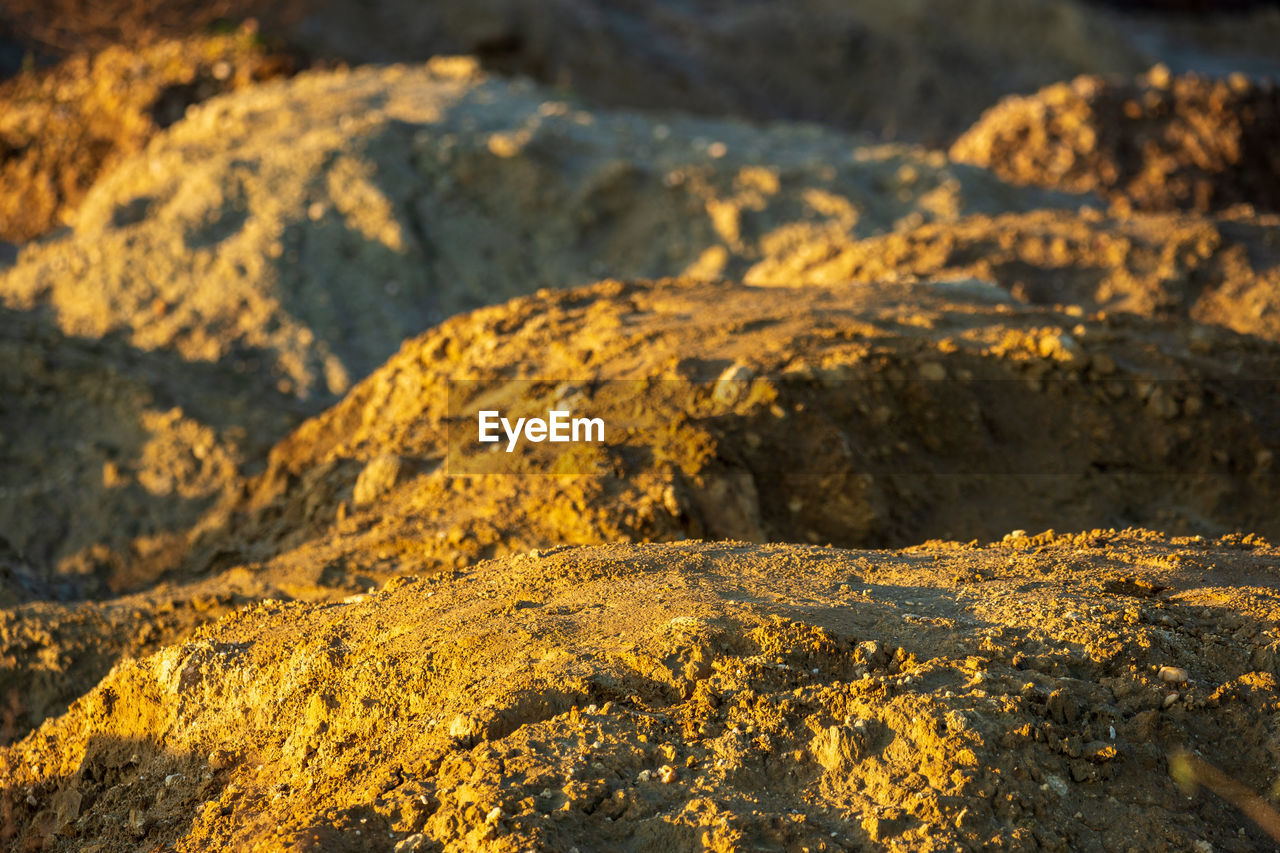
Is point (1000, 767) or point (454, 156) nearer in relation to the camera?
point (1000, 767)

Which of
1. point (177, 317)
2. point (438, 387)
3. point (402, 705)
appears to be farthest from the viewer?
point (177, 317)

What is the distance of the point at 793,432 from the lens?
620 centimetres

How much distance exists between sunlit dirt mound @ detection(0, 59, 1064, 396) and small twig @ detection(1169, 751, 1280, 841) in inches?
341

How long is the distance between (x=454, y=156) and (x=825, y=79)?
13254 mm

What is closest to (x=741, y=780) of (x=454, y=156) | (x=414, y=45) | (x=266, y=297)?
(x=266, y=297)

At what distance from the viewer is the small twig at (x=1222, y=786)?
10.5 feet

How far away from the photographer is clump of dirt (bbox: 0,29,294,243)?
15.9 meters

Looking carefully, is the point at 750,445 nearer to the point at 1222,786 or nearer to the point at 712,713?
the point at 712,713

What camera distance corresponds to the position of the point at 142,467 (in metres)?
9.38

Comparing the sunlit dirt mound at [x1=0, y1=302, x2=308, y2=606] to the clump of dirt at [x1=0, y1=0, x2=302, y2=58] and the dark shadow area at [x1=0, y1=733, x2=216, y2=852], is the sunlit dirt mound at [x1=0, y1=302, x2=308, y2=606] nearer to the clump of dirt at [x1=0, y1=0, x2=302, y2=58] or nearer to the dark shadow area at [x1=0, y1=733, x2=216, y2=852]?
the dark shadow area at [x1=0, y1=733, x2=216, y2=852]

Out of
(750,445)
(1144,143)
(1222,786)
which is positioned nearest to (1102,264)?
(750,445)

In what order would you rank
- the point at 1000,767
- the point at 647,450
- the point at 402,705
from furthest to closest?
1. the point at 647,450
2. the point at 402,705
3. the point at 1000,767

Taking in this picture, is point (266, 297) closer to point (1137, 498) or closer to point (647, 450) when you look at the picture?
point (647, 450)

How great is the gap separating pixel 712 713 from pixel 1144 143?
13789 mm
